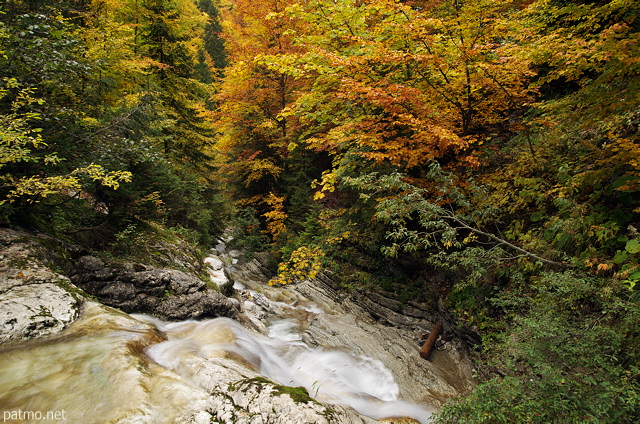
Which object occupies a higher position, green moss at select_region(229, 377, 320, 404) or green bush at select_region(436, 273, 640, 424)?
green bush at select_region(436, 273, 640, 424)

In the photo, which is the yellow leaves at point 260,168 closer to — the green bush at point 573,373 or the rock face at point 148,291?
the rock face at point 148,291

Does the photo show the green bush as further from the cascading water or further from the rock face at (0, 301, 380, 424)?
the cascading water

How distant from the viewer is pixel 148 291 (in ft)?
20.2

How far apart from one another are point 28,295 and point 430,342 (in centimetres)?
784

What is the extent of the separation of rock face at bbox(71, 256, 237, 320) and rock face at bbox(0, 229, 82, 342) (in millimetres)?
940

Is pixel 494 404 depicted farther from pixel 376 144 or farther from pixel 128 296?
pixel 128 296

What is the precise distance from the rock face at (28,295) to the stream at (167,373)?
0.61 ft

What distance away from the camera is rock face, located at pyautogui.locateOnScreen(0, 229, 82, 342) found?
3586mm

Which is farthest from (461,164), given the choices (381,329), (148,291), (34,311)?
(34,311)

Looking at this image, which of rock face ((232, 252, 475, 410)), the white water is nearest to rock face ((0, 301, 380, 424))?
the white water

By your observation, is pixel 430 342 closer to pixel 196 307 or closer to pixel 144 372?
pixel 196 307

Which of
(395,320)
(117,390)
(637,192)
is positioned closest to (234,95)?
(395,320)

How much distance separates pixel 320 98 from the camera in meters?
6.70

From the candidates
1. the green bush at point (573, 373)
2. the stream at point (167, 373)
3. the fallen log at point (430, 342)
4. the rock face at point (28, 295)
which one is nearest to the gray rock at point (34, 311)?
the rock face at point (28, 295)
